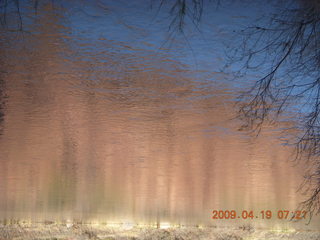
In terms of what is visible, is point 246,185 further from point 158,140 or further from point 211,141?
point 158,140

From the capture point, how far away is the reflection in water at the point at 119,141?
2.92 m

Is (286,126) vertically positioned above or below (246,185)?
above

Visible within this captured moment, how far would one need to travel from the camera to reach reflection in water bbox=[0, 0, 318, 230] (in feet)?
9.57

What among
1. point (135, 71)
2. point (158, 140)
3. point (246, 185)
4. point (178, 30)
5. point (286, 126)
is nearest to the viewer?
point (178, 30)

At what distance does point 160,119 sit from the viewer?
348cm

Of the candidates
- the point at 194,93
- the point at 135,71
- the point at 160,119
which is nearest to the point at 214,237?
the point at 160,119

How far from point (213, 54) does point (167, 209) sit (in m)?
2.55

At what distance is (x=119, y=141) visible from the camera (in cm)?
386
